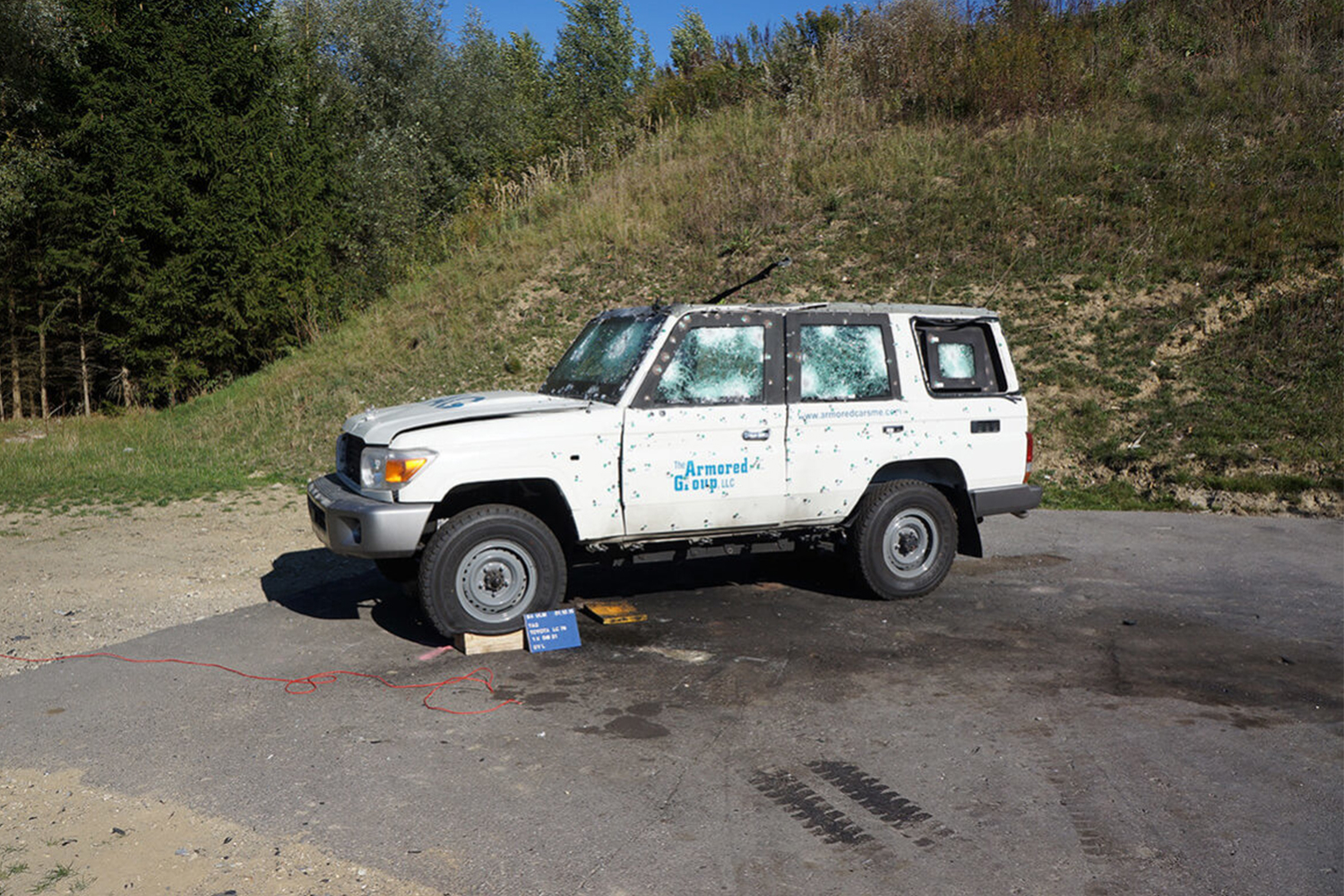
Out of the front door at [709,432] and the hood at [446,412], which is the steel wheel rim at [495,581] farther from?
the hood at [446,412]

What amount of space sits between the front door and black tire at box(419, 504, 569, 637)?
63cm

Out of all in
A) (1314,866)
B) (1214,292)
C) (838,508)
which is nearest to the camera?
(1314,866)

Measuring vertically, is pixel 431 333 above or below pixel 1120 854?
above

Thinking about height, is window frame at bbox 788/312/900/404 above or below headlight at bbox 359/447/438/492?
above

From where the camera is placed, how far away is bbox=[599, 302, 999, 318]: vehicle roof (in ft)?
23.7

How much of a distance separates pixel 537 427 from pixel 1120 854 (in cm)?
404

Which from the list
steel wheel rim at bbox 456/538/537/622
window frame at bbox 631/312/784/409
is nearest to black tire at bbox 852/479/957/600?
window frame at bbox 631/312/784/409

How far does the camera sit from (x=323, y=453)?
14.8m

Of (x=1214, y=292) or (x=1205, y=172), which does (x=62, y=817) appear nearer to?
(x=1214, y=292)

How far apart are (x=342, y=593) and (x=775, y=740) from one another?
14.2 feet

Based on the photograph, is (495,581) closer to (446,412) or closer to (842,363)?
(446,412)

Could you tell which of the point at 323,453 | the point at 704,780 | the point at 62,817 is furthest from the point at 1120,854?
the point at 323,453

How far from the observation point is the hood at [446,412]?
6539 millimetres

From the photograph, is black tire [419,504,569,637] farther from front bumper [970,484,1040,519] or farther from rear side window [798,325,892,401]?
front bumper [970,484,1040,519]
